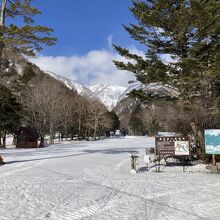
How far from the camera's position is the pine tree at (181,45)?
14.3 m

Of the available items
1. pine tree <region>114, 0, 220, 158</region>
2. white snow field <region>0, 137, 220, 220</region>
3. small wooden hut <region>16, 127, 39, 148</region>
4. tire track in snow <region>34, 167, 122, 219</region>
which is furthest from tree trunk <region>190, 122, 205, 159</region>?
small wooden hut <region>16, 127, 39, 148</region>

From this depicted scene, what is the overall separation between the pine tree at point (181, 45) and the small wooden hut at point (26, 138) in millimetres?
24317

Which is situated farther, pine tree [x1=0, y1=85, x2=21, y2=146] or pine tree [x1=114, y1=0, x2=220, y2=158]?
pine tree [x1=0, y1=85, x2=21, y2=146]

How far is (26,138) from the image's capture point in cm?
3884

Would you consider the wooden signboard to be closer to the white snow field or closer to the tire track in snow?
the white snow field

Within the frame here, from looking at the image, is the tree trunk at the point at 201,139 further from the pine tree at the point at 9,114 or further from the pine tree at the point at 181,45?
the pine tree at the point at 9,114

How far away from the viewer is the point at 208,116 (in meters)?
16.6

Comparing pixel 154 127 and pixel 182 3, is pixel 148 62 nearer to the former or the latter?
pixel 182 3

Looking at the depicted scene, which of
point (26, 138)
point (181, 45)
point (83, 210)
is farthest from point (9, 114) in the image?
point (83, 210)

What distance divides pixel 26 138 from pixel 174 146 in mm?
27299

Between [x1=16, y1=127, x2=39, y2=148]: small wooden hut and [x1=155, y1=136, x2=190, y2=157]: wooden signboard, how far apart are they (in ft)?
85.5

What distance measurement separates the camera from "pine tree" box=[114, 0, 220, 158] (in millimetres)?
14344

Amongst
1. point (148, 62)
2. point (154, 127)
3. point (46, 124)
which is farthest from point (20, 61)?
point (154, 127)

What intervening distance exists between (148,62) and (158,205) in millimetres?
10991
